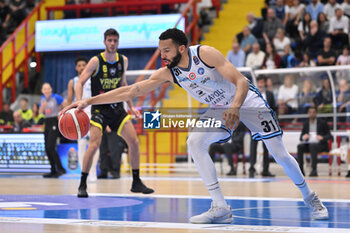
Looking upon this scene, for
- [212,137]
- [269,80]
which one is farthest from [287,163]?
[269,80]

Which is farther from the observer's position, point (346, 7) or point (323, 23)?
point (346, 7)

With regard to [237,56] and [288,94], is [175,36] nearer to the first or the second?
[288,94]

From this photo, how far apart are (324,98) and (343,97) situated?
1.25 ft

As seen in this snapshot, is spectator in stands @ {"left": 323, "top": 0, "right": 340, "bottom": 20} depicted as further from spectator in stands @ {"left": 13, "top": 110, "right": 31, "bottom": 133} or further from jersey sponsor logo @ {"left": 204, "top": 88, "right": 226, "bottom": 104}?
jersey sponsor logo @ {"left": 204, "top": 88, "right": 226, "bottom": 104}

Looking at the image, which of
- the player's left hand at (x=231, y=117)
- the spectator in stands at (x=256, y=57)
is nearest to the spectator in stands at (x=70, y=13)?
the spectator in stands at (x=256, y=57)

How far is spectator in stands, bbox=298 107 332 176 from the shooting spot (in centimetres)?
1230

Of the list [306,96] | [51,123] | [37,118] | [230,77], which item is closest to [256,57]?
[306,96]

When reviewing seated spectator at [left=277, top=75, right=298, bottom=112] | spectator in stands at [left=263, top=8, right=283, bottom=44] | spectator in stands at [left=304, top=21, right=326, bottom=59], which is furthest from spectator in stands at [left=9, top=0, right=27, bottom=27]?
seated spectator at [left=277, top=75, right=298, bottom=112]

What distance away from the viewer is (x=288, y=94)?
1345cm

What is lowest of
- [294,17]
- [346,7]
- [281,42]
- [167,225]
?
[167,225]

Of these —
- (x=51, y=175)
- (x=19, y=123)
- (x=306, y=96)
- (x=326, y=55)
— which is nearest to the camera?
(x=51, y=175)

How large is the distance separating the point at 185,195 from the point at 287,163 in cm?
285

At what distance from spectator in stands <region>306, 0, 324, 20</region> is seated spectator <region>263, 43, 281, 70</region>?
5.21ft

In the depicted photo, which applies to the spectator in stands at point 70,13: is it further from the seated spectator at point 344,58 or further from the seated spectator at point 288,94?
the seated spectator at point 344,58
